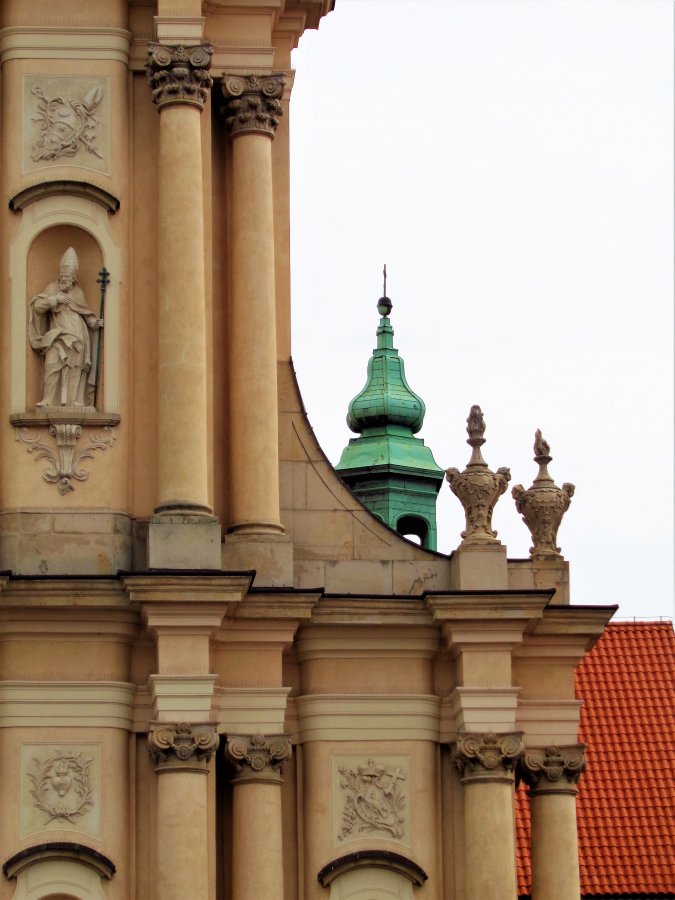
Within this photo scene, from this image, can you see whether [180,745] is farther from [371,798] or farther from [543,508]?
[543,508]

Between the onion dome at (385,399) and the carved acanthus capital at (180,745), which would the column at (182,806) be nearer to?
the carved acanthus capital at (180,745)

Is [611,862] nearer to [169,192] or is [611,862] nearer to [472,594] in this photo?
[472,594]

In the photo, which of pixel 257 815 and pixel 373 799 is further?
pixel 373 799

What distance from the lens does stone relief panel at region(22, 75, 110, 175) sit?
2111 centimetres

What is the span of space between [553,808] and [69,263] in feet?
18.4

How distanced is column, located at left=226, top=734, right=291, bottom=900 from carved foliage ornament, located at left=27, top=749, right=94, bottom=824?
3.56 ft

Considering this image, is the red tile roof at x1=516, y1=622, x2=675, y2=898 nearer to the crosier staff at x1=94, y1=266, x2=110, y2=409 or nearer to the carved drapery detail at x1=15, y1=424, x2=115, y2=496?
the carved drapery detail at x1=15, y1=424, x2=115, y2=496

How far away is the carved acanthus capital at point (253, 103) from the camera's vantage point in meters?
21.4

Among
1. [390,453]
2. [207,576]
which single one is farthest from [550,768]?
[390,453]

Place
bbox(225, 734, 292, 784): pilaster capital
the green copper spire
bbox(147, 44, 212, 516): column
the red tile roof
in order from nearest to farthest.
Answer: bbox(225, 734, 292, 784): pilaster capital < bbox(147, 44, 212, 516): column < the red tile roof < the green copper spire

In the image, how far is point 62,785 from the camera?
20062 mm

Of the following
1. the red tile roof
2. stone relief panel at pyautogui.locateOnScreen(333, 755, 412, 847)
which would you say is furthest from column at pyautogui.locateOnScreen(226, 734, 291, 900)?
the red tile roof

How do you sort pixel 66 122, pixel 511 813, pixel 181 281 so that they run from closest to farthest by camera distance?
pixel 511 813, pixel 181 281, pixel 66 122

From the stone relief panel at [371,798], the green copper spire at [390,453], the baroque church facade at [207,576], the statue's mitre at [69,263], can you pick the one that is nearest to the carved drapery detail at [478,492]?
the baroque church facade at [207,576]
